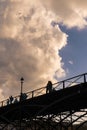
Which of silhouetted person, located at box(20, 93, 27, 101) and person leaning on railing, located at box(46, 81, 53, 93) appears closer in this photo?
person leaning on railing, located at box(46, 81, 53, 93)

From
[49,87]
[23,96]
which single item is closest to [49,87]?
[49,87]

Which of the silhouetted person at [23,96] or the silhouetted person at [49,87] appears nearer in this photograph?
the silhouetted person at [49,87]

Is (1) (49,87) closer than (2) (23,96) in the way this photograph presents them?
Yes

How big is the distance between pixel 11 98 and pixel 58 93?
14.6m

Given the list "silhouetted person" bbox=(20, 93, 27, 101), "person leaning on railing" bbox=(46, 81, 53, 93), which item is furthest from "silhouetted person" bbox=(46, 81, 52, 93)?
"silhouetted person" bbox=(20, 93, 27, 101)

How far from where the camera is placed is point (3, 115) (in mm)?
55156

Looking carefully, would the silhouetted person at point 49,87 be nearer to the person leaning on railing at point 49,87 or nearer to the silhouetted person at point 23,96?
the person leaning on railing at point 49,87

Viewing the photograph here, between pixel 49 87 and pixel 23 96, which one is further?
pixel 23 96

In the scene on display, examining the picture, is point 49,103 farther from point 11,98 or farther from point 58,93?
point 11,98

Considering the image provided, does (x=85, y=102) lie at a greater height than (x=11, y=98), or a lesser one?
lesser

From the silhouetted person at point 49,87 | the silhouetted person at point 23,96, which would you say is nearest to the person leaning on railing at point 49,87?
the silhouetted person at point 49,87

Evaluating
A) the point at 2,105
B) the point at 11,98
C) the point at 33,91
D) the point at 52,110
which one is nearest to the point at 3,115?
the point at 2,105

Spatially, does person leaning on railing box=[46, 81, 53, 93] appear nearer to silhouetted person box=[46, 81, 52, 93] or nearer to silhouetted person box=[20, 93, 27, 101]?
silhouetted person box=[46, 81, 52, 93]

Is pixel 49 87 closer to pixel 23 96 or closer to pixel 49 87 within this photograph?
pixel 49 87
